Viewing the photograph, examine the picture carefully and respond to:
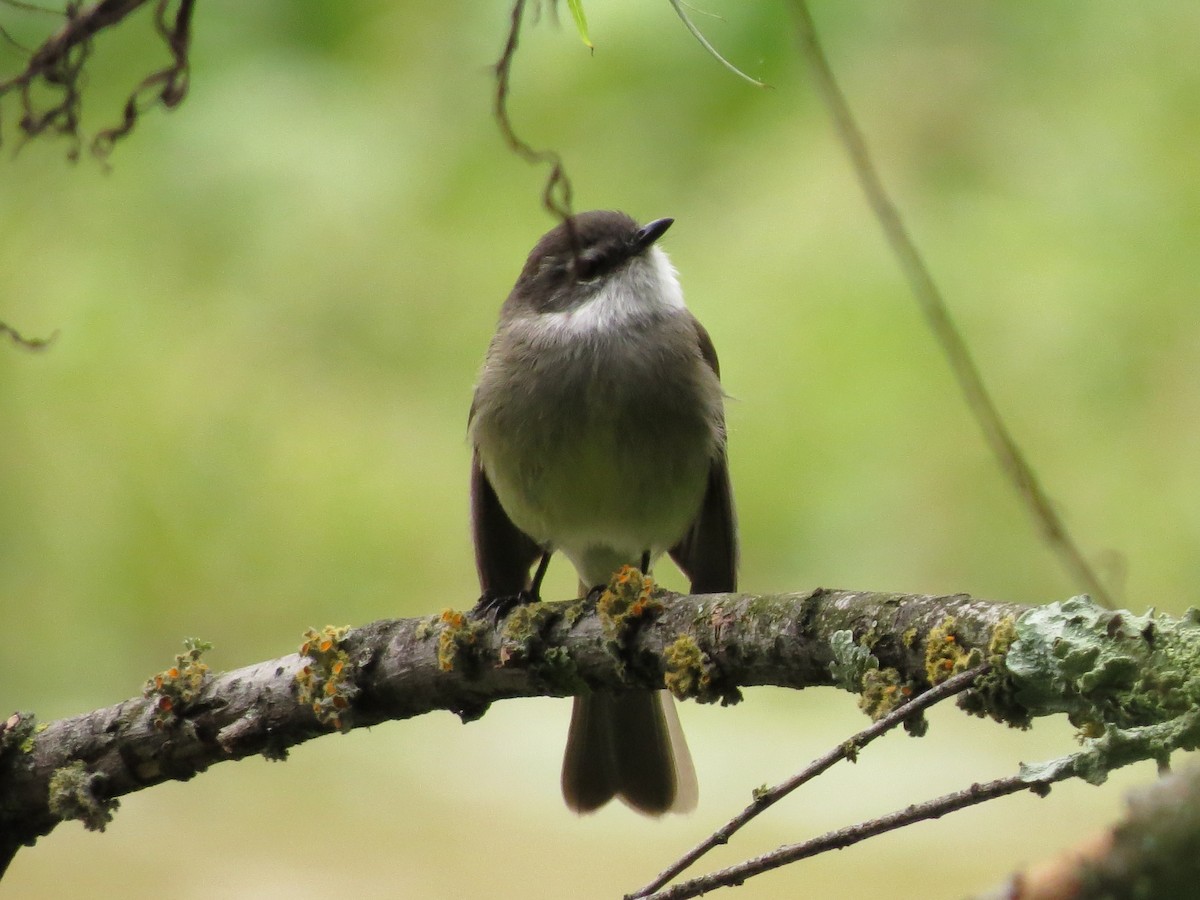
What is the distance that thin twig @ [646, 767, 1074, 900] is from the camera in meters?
1.48

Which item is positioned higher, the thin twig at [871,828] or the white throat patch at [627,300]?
the white throat patch at [627,300]

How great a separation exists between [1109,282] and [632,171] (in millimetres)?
1643

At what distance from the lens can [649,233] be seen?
4.04 m

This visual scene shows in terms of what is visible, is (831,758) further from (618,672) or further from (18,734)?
(18,734)

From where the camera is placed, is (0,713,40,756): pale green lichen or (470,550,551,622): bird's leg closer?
(0,713,40,756): pale green lichen

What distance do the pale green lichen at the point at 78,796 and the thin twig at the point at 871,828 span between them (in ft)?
4.87

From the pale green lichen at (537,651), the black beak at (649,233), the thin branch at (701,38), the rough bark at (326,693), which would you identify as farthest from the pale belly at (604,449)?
the thin branch at (701,38)

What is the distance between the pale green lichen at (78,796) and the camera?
9.04 ft

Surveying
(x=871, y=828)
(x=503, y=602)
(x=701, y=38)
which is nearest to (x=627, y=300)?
(x=503, y=602)

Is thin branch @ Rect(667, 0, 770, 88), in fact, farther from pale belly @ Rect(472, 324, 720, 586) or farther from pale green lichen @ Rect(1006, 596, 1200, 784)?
pale belly @ Rect(472, 324, 720, 586)

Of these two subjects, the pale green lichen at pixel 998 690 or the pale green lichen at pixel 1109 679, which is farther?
the pale green lichen at pixel 998 690

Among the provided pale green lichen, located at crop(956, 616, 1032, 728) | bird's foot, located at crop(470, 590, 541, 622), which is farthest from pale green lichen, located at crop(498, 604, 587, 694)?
pale green lichen, located at crop(956, 616, 1032, 728)

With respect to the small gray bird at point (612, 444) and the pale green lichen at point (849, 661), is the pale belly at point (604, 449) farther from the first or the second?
the pale green lichen at point (849, 661)

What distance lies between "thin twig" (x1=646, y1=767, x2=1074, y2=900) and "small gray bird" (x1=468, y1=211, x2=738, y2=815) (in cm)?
198
